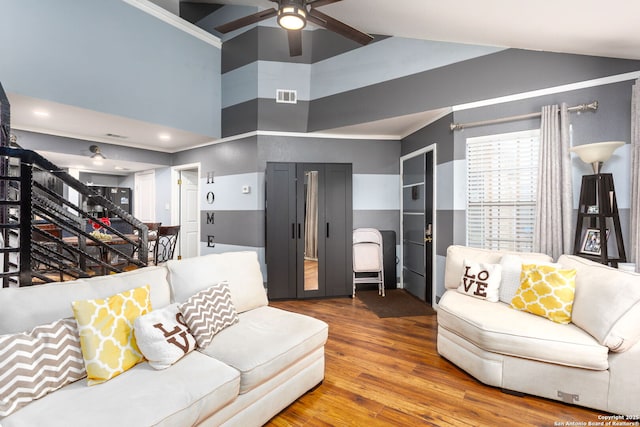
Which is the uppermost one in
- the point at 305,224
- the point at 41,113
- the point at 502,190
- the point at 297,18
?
the point at 297,18

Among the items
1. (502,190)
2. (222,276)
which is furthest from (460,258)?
(222,276)

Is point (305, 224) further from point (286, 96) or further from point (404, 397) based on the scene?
point (404, 397)

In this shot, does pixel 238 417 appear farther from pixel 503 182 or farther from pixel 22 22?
pixel 22 22

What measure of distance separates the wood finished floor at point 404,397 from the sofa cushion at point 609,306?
1.69 feet

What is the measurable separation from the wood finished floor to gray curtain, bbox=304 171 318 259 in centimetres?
153

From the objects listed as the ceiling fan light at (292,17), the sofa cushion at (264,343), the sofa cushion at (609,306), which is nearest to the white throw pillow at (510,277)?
the sofa cushion at (609,306)

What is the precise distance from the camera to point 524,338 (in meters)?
2.01

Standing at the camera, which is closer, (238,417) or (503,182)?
(238,417)

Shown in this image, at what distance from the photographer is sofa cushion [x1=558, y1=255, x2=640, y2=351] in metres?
1.82

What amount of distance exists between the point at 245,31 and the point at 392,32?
2338 mm

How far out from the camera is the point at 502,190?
327 centimetres

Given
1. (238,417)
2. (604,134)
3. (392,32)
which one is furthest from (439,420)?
(392,32)

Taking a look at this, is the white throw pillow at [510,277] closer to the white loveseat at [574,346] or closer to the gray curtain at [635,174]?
the white loveseat at [574,346]

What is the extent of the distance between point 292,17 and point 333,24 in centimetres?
42
